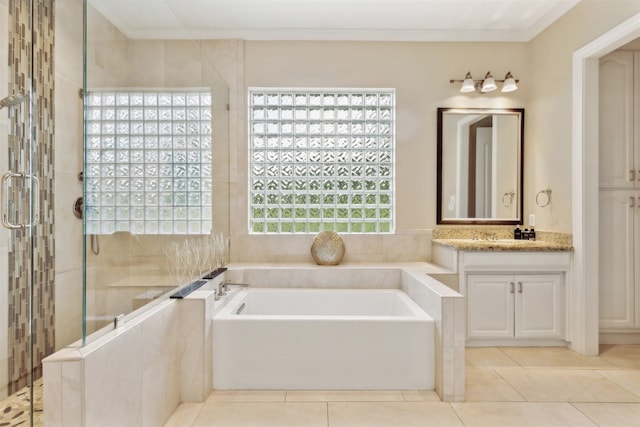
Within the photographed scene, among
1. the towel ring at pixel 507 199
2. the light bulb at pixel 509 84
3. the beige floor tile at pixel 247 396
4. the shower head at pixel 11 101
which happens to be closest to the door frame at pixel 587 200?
the light bulb at pixel 509 84

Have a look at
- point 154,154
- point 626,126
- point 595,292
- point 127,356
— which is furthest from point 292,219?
point 626,126

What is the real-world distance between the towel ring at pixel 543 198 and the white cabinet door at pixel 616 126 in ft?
1.24

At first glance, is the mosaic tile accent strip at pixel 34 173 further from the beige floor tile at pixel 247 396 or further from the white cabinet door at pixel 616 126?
the white cabinet door at pixel 616 126

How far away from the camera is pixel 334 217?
3584mm

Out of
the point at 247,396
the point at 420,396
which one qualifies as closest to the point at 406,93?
the point at 420,396

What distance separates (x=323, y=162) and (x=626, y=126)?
2.34 m

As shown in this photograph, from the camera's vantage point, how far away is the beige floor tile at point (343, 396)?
214 cm

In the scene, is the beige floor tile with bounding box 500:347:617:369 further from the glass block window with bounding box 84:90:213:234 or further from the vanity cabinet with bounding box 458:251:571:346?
the glass block window with bounding box 84:90:213:234

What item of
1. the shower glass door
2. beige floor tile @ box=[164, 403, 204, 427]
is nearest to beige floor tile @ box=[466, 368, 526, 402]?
beige floor tile @ box=[164, 403, 204, 427]

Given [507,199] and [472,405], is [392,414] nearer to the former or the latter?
[472,405]

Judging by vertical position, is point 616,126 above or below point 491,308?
above

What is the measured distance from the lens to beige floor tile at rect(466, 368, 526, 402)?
2180mm

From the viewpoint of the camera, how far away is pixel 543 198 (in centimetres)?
332

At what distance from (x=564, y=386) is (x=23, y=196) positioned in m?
3.20
